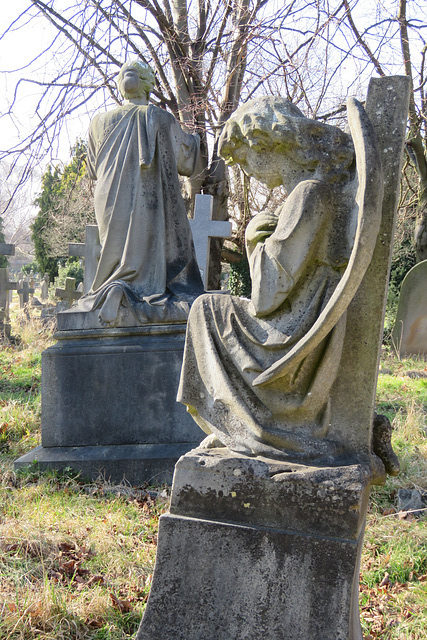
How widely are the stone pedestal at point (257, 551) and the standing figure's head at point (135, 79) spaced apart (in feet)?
14.0

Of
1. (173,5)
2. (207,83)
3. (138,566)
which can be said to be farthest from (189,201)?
(138,566)

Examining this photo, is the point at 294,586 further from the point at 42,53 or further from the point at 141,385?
the point at 42,53

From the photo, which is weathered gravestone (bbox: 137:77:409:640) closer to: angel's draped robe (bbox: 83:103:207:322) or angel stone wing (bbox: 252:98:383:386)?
angel stone wing (bbox: 252:98:383:386)

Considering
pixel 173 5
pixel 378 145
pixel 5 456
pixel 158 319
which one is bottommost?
pixel 5 456

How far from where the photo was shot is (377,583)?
3.45 meters

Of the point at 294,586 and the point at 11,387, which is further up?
the point at 294,586

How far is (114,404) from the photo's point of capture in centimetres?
503

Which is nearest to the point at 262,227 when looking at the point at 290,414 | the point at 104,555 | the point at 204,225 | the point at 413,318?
the point at 290,414

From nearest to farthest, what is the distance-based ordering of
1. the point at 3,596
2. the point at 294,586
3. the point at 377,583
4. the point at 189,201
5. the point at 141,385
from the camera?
the point at 294,586, the point at 3,596, the point at 377,583, the point at 141,385, the point at 189,201

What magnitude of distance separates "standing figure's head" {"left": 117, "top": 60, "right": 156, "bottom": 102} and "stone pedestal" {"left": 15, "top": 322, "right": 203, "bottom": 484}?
7.21ft

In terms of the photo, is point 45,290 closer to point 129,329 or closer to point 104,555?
point 129,329

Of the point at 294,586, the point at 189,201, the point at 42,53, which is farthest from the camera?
the point at 189,201

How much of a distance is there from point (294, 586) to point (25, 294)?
19.3 metres

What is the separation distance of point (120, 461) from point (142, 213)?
211 cm
